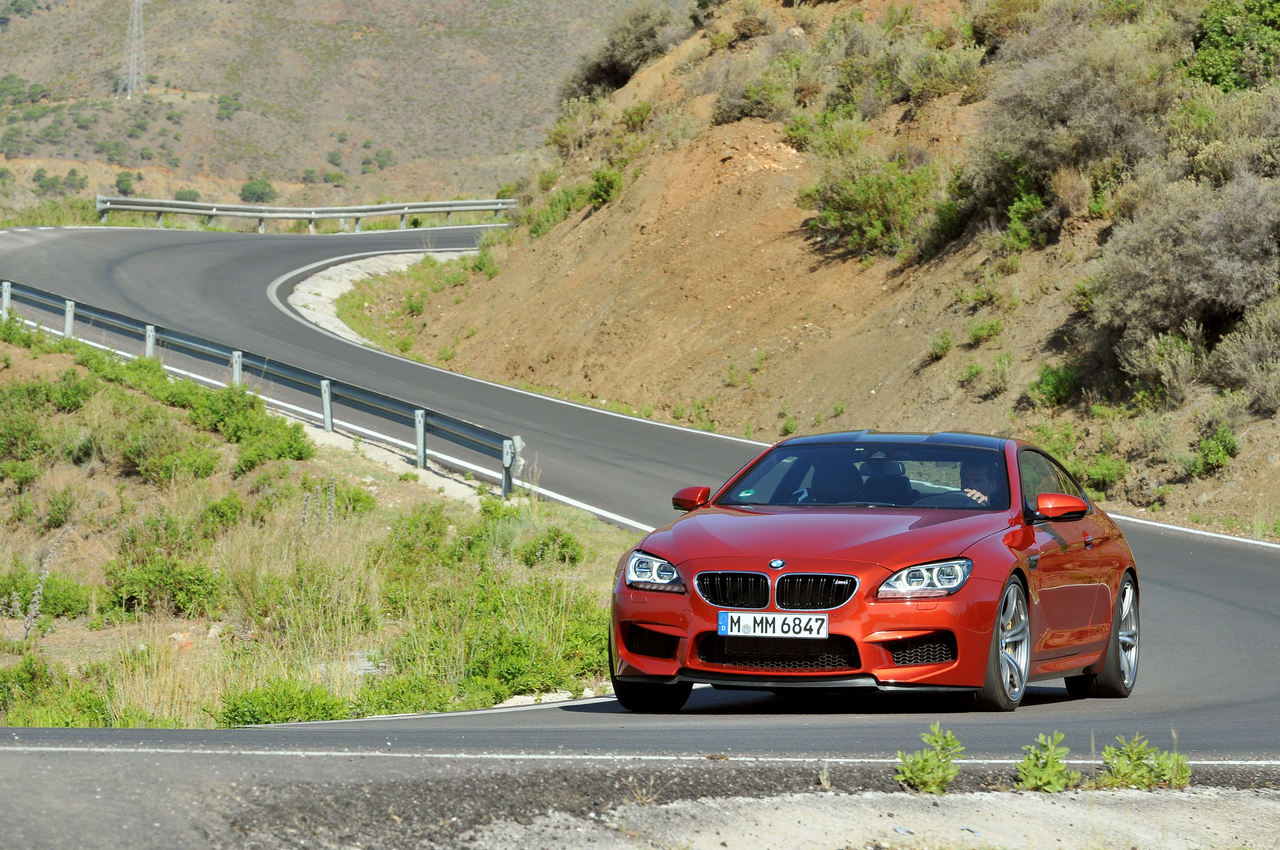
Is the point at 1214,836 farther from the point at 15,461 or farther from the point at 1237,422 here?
the point at 15,461

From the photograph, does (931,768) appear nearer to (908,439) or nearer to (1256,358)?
(908,439)

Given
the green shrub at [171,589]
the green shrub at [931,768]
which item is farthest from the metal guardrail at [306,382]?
the green shrub at [931,768]

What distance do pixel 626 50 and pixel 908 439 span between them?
128 ft

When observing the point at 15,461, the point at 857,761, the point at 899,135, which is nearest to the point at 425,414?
the point at 15,461

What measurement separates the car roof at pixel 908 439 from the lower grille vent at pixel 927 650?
5.82ft

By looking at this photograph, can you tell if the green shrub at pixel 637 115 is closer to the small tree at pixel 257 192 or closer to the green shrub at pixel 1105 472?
the green shrub at pixel 1105 472

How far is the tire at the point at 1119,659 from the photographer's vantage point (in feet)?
27.9

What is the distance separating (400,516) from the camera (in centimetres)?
1619

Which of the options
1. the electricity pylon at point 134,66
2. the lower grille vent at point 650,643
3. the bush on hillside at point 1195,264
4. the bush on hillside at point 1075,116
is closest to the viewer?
the lower grille vent at point 650,643

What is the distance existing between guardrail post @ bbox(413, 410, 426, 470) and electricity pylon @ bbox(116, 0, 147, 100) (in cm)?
10472

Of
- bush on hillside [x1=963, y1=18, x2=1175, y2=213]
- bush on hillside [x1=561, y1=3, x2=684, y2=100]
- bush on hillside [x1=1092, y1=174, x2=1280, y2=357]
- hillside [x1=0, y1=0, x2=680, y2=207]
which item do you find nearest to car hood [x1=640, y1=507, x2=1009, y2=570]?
bush on hillside [x1=1092, y1=174, x2=1280, y2=357]

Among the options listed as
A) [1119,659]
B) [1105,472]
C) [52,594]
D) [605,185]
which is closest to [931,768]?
[1119,659]

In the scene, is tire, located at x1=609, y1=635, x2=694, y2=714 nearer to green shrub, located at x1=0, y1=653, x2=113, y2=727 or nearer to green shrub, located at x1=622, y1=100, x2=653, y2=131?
green shrub, located at x1=0, y1=653, x2=113, y2=727

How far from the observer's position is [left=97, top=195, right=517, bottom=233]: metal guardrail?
46438 millimetres
